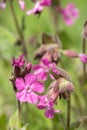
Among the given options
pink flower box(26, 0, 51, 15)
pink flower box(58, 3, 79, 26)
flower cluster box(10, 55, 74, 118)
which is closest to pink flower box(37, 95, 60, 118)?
flower cluster box(10, 55, 74, 118)

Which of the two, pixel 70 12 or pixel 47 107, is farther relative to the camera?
pixel 70 12

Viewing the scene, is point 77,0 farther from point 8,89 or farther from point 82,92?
point 82,92

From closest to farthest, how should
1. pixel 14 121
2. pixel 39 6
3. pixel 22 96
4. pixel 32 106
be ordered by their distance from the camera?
pixel 22 96 → pixel 14 121 → pixel 39 6 → pixel 32 106

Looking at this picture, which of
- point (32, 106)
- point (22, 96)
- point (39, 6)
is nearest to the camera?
point (22, 96)

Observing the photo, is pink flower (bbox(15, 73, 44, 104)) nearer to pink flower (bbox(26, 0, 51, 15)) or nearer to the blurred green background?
the blurred green background

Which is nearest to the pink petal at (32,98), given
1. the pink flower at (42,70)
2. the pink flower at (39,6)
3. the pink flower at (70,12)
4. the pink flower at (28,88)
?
the pink flower at (28,88)

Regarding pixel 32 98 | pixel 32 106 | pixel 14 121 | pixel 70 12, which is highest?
pixel 70 12

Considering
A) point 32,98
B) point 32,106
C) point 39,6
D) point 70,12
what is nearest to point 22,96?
point 32,98

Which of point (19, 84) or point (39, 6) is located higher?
point (39, 6)

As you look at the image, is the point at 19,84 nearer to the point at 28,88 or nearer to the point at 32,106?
the point at 28,88
